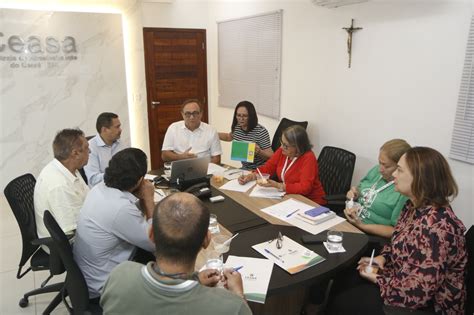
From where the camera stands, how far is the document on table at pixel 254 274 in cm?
149

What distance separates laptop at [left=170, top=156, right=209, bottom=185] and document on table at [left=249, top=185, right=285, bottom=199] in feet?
1.44

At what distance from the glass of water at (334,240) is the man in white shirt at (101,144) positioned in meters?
1.95

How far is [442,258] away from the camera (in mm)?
1524

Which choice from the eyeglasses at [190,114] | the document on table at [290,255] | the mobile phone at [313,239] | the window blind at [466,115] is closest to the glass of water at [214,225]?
the document on table at [290,255]

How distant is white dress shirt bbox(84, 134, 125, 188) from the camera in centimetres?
296

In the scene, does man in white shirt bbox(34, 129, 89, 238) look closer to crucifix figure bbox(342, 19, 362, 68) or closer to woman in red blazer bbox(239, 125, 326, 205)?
woman in red blazer bbox(239, 125, 326, 205)

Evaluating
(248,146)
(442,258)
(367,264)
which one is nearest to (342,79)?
(248,146)

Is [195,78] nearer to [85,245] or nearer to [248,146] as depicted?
[248,146]

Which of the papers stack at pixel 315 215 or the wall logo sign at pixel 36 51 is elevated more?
the wall logo sign at pixel 36 51

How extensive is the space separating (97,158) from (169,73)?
9.93 feet

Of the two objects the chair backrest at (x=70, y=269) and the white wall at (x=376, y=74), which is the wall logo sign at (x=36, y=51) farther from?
the chair backrest at (x=70, y=269)

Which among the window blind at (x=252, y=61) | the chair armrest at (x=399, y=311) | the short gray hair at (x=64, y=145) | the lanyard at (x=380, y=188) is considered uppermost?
the window blind at (x=252, y=61)

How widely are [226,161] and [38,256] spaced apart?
3.89 m

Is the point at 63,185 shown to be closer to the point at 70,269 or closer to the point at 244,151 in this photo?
the point at 70,269
